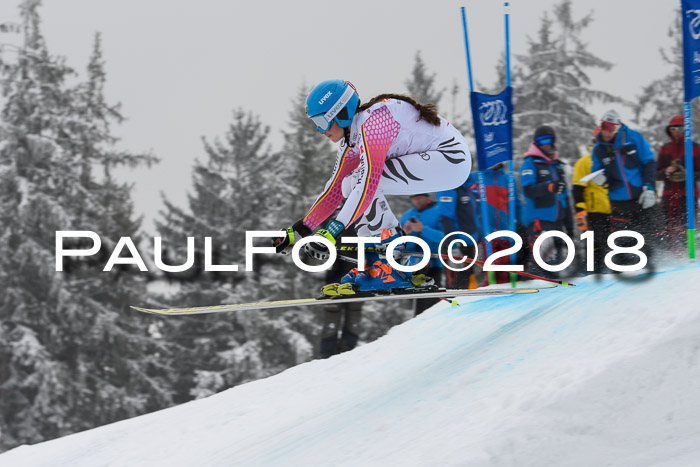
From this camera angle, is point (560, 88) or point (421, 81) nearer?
point (560, 88)

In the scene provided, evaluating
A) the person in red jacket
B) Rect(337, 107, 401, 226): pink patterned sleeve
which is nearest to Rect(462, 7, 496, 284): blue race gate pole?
the person in red jacket

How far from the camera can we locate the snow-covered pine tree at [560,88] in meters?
20.9

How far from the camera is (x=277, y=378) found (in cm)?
658

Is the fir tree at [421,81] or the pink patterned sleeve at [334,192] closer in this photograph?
the pink patterned sleeve at [334,192]

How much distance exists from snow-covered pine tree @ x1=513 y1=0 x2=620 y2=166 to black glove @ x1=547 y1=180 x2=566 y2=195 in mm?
12998

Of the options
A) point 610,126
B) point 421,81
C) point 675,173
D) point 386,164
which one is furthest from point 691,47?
point 421,81

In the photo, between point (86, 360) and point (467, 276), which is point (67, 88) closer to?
point (86, 360)

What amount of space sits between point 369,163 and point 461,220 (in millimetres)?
2821

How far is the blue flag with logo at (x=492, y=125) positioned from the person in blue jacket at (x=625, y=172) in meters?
0.92

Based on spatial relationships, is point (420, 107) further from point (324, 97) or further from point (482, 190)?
point (482, 190)

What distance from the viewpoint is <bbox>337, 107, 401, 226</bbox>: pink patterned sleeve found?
4785mm

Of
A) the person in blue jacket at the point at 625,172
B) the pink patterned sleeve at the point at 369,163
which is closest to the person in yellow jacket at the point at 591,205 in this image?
the person in blue jacket at the point at 625,172

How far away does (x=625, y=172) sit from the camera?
696 cm

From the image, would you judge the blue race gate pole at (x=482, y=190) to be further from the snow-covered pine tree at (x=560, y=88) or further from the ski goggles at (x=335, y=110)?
the snow-covered pine tree at (x=560, y=88)
